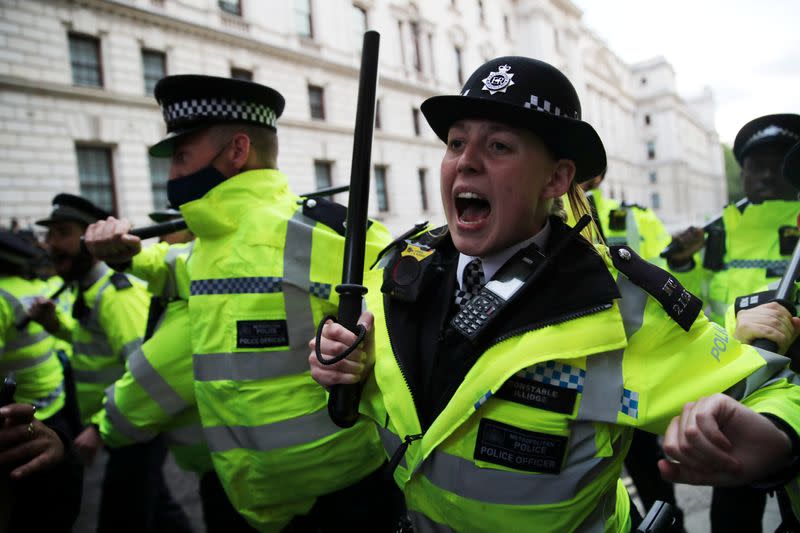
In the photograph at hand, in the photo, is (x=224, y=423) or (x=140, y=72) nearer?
(x=224, y=423)

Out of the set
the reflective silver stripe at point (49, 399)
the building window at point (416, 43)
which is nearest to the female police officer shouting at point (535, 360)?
the reflective silver stripe at point (49, 399)

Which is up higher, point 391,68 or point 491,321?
point 391,68

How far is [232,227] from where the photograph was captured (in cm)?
235

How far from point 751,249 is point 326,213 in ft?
8.78

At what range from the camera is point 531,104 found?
1407mm

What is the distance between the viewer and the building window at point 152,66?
1531 centimetres

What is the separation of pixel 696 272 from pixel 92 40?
16336 mm

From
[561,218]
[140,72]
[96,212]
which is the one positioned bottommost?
[561,218]

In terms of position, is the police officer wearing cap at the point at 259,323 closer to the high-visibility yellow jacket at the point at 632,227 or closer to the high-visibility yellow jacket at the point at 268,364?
the high-visibility yellow jacket at the point at 268,364

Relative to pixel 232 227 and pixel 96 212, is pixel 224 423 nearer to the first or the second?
pixel 232 227

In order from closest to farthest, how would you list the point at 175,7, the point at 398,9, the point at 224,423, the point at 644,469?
the point at 224,423
the point at 644,469
the point at 175,7
the point at 398,9

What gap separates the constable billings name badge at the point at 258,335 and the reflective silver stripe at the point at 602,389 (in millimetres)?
1327

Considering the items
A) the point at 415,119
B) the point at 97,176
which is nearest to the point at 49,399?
the point at 97,176

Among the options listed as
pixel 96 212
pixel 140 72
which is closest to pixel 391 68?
pixel 140 72
